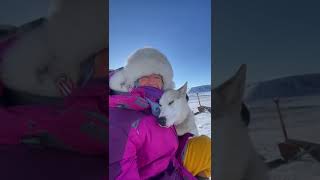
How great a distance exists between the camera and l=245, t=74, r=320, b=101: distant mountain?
96.3 inches

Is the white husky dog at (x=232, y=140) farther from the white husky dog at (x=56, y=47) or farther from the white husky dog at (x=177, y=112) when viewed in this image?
the white husky dog at (x=56, y=47)

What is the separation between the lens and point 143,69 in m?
2.31

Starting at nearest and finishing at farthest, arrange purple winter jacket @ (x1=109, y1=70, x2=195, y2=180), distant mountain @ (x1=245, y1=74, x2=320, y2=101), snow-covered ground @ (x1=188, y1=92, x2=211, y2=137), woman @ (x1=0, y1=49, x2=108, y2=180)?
woman @ (x1=0, y1=49, x2=108, y2=180) < purple winter jacket @ (x1=109, y1=70, x2=195, y2=180) < snow-covered ground @ (x1=188, y1=92, x2=211, y2=137) < distant mountain @ (x1=245, y1=74, x2=320, y2=101)

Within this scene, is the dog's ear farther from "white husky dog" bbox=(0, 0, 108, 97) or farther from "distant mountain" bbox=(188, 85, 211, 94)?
"white husky dog" bbox=(0, 0, 108, 97)

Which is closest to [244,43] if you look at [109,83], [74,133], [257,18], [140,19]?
[257,18]

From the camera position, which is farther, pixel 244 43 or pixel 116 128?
pixel 244 43

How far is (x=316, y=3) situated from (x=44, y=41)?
1.61 meters

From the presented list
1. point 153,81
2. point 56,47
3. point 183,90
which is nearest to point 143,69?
point 153,81

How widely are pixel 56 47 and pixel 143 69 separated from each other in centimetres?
54

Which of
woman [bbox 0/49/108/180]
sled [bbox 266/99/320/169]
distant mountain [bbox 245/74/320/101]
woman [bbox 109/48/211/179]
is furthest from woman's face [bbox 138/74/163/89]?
sled [bbox 266/99/320/169]

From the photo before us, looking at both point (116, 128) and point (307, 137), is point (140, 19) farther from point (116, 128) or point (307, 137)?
point (307, 137)

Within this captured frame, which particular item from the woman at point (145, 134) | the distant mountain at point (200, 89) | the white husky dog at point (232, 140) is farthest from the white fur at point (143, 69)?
the white husky dog at point (232, 140)

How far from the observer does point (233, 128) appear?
7.93ft

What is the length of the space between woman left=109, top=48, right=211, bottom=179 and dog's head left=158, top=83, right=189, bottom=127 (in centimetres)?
4
